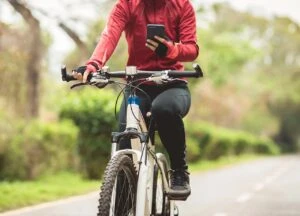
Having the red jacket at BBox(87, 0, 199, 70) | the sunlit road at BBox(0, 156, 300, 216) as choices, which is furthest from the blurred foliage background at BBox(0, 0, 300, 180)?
the red jacket at BBox(87, 0, 199, 70)

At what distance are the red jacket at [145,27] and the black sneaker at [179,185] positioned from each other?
0.76 metres

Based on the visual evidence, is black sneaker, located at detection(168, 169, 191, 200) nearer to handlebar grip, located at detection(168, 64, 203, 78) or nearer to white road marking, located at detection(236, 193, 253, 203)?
handlebar grip, located at detection(168, 64, 203, 78)

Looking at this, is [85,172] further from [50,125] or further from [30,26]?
[30,26]

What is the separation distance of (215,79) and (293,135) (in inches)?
1531

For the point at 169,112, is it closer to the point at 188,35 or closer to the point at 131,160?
the point at 131,160

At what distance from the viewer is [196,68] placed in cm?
495

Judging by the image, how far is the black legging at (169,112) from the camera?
516cm

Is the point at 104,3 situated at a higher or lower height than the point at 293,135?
higher

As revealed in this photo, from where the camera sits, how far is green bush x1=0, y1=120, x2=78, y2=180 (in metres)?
14.4

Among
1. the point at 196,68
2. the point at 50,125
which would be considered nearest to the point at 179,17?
the point at 196,68

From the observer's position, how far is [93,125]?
1588 cm

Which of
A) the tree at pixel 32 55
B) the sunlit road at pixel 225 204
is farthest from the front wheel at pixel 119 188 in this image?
the tree at pixel 32 55

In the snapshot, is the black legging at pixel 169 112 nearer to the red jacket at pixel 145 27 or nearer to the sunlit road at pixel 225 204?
the red jacket at pixel 145 27

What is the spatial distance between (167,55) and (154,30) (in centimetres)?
30
